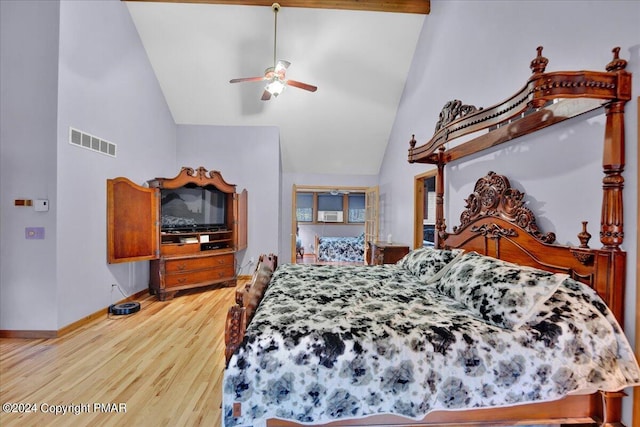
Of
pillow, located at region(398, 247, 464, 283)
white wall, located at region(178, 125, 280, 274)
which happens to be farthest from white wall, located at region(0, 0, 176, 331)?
pillow, located at region(398, 247, 464, 283)

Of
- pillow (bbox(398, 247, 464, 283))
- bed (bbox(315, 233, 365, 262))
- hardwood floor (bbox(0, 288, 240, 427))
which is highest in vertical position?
pillow (bbox(398, 247, 464, 283))

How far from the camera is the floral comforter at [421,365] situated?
1375mm

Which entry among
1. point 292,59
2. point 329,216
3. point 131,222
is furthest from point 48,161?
point 329,216

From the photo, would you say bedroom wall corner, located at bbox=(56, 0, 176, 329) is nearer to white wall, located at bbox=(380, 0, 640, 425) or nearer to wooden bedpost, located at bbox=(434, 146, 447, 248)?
wooden bedpost, located at bbox=(434, 146, 447, 248)

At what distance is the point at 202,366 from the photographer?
2.31m

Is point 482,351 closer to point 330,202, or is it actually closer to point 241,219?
point 241,219

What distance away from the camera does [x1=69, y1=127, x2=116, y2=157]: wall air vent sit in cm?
296

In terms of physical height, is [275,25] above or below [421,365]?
above

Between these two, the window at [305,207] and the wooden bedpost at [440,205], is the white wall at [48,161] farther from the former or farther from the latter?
the window at [305,207]

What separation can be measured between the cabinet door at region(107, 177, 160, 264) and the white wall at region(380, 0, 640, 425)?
375 centimetres

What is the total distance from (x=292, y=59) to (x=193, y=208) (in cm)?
274

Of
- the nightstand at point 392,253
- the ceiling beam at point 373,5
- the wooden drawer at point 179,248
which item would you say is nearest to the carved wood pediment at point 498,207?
the nightstand at point 392,253

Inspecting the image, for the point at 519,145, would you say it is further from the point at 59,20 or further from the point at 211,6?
the point at 59,20

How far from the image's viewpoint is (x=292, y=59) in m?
4.37
